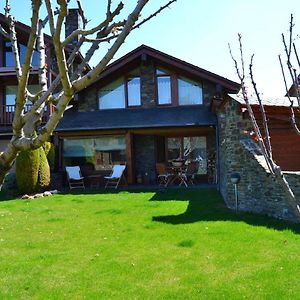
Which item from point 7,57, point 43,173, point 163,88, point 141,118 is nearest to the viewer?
point 43,173

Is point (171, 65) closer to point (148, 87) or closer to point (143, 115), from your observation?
point (148, 87)

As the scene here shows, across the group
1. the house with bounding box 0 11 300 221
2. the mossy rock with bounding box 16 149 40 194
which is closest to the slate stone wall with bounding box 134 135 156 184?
the house with bounding box 0 11 300 221

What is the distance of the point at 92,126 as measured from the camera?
1738cm

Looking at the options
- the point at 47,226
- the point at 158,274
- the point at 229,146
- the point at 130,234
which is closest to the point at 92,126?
the point at 229,146

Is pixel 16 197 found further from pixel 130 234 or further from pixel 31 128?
pixel 31 128

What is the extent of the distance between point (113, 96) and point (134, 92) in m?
0.99

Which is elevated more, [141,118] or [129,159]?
[141,118]

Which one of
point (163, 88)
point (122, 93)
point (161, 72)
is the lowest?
point (122, 93)

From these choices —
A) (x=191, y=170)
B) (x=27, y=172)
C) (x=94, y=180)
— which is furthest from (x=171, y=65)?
(x=27, y=172)

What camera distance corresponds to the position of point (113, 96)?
19.5 metres

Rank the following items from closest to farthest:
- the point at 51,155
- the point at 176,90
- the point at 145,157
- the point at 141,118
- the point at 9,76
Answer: the point at 51,155 → the point at 141,118 → the point at 145,157 → the point at 176,90 → the point at 9,76

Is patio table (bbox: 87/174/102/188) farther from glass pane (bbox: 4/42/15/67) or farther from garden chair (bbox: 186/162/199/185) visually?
glass pane (bbox: 4/42/15/67)

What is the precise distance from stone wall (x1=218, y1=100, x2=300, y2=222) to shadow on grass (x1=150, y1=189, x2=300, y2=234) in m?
0.25

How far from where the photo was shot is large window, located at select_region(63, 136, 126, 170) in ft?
60.3
